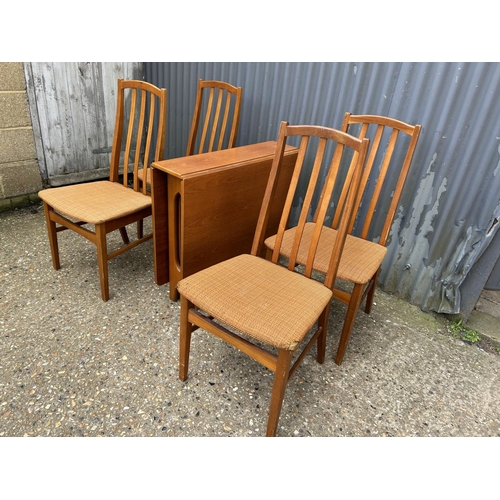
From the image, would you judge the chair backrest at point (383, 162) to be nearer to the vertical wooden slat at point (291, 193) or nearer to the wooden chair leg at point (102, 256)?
the vertical wooden slat at point (291, 193)

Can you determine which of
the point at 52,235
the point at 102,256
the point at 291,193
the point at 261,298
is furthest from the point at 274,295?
the point at 52,235

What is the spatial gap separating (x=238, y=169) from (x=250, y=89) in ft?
3.29

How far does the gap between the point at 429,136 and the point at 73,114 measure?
2.84 metres

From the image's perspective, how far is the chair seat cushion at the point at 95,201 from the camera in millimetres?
2000

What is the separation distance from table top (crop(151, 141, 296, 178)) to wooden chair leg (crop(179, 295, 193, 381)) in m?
0.64

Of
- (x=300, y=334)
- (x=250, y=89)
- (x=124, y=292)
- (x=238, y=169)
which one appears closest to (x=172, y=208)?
(x=238, y=169)

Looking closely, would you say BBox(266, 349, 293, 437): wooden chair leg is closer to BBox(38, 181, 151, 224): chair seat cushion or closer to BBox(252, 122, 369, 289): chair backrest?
BBox(252, 122, 369, 289): chair backrest

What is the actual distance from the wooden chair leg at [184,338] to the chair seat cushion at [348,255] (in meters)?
0.52

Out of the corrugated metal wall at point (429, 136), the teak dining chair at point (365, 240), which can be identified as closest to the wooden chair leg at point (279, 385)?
the teak dining chair at point (365, 240)

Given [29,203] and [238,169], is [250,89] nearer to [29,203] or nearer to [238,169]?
[238,169]

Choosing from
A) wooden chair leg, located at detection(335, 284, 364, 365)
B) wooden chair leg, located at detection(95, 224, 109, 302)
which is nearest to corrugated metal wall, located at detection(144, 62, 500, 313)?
wooden chair leg, located at detection(335, 284, 364, 365)

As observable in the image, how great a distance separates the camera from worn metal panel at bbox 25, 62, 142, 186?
3023 millimetres

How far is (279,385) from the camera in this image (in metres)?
1.35

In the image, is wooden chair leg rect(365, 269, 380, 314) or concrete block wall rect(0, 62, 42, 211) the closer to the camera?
wooden chair leg rect(365, 269, 380, 314)
